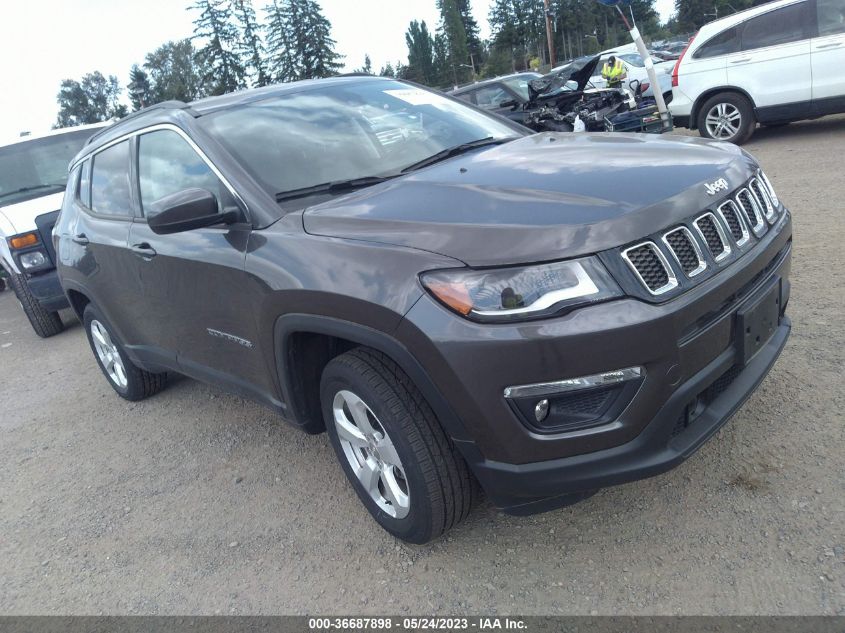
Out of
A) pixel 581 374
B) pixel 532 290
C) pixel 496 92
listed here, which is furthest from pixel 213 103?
pixel 496 92

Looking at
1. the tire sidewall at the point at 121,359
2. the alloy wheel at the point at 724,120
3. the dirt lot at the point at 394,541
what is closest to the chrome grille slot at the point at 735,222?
the dirt lot at the point at 394,541

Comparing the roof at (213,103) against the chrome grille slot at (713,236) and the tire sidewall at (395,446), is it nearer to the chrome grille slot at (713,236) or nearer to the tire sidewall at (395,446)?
the tire sidewall at (395,446)

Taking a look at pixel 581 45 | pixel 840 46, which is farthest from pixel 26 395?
pixel 581 45

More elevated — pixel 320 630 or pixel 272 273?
pixel 272 273

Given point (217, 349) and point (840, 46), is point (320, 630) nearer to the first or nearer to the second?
point (217, 349)

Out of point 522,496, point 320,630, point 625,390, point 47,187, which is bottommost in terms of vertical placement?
point 320,630

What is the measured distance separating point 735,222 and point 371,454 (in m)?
1.59

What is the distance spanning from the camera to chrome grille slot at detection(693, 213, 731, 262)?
229 centimetres

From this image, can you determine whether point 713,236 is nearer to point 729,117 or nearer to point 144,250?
point 144,250

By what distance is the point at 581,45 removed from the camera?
91.9 meters

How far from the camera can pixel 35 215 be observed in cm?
679

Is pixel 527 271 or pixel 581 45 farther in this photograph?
pixel 581 45

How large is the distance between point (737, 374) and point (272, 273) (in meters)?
1.74

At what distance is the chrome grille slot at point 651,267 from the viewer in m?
2.09
